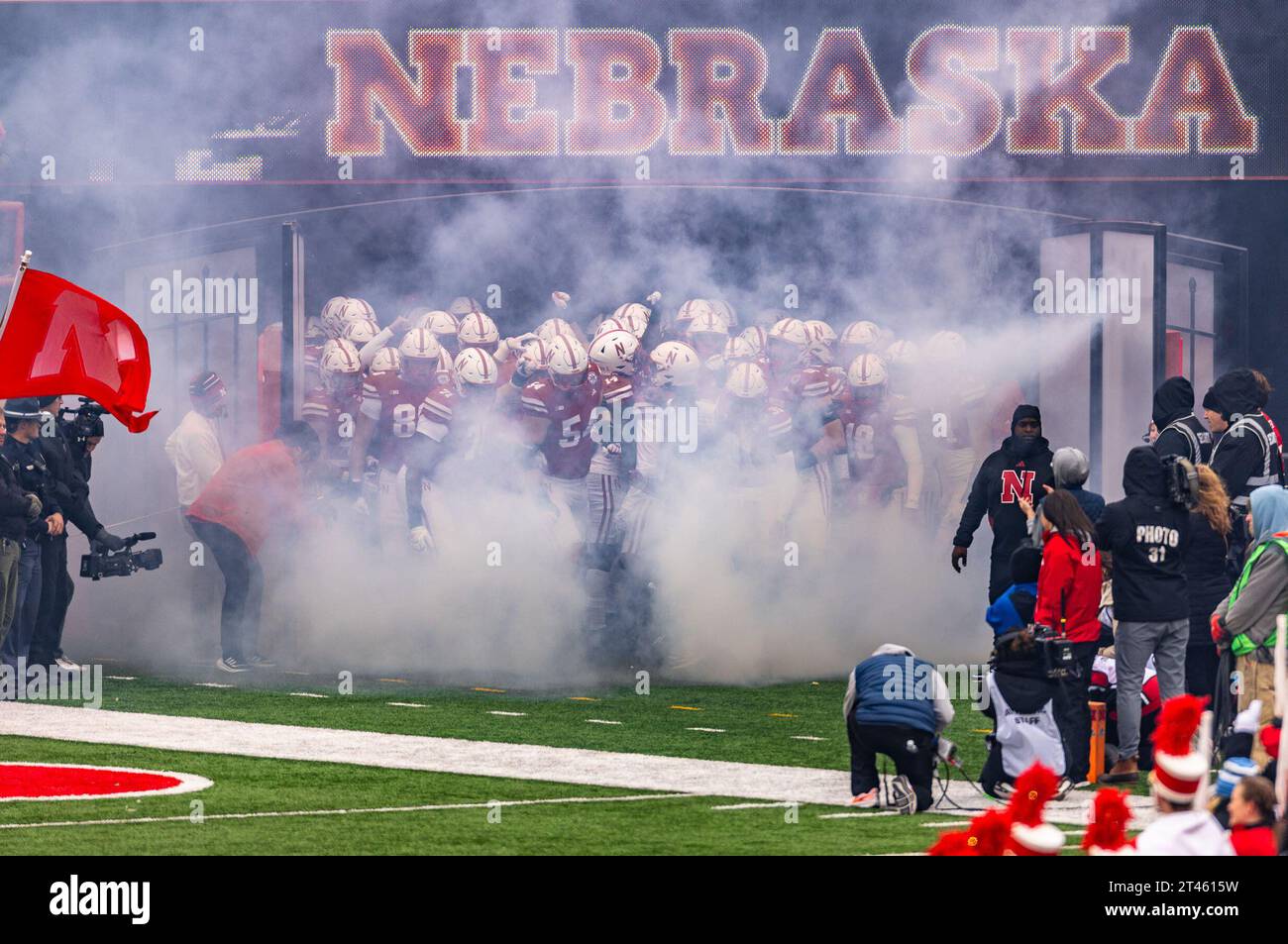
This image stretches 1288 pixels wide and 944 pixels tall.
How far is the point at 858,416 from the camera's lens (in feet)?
52.4

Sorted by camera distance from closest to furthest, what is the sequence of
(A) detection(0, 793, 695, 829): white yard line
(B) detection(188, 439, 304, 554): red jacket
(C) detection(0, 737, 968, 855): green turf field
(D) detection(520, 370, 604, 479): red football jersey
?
(C) detection(0, 737, 968, 855): green turf field
(A) detection(0, 793, 695, 829): white yard line
(B) detection(188, 439, 304, 554): red jacket
(D) detection(520, 370, 604, 479): red football jersey

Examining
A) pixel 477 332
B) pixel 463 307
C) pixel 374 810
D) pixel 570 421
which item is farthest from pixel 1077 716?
pixel 463 307

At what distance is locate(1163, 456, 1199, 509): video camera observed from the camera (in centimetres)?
947

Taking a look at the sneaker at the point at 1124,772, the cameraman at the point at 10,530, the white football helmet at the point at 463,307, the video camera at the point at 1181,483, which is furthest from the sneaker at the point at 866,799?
the white football helmet at the point at 463,307

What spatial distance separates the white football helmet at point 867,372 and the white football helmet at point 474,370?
105 inches

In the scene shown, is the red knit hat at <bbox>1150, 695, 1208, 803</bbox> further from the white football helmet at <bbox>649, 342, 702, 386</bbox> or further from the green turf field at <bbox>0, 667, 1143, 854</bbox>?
the white football helmet at <bbox>649, 342, 702, 386</bbox>

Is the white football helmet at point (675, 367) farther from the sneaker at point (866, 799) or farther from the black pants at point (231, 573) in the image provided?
the sneaker at point (866, 799)

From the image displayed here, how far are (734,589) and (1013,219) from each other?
4211 millimetres

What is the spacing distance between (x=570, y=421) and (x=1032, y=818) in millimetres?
9293

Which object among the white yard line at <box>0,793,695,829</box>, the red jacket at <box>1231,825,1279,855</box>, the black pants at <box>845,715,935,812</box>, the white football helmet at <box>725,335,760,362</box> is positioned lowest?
the white yard line at <box>0,793,695,829</box>

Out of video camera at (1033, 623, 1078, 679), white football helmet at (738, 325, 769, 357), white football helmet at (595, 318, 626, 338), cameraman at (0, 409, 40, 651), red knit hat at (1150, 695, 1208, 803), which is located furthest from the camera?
white football helmet at (738, 325, 769, 357)

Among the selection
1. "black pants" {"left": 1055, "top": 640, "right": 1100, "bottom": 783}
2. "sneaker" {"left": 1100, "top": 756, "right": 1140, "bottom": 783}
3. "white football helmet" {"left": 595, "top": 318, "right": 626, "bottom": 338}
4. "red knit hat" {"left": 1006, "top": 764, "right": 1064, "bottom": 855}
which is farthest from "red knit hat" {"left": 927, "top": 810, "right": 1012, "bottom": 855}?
"white football helmet" {"left": 595, "top": 318, "right": 626, "bottom": 338}

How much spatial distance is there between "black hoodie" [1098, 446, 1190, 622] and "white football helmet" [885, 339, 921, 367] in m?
6.39
